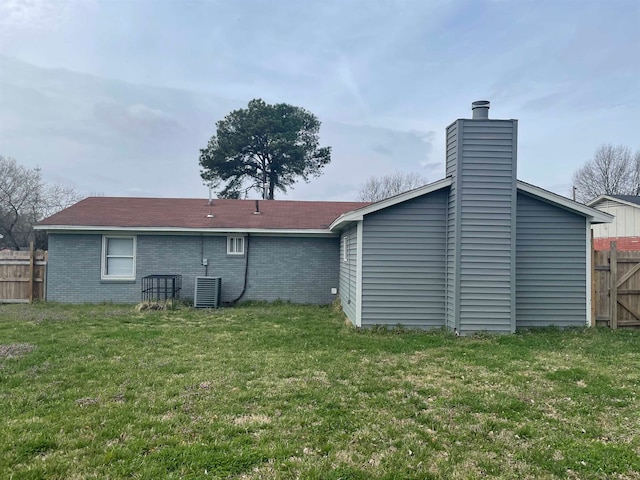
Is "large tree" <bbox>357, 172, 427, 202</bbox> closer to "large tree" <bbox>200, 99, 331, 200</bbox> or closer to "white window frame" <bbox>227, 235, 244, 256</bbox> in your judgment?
"large tree" <bbox>200, 99, 331, 200</bbox>

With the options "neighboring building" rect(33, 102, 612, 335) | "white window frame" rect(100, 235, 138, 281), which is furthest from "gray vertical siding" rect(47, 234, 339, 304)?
"neighboring building" rect(33, 102, 612, 335)

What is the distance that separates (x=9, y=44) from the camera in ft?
35.5

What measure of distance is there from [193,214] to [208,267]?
2.24m

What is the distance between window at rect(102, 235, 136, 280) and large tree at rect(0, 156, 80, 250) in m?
15.7

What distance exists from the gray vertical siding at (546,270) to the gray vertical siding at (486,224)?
782mm

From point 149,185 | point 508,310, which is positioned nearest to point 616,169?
point 508,310

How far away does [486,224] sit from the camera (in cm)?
823

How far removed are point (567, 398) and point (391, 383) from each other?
198 cm

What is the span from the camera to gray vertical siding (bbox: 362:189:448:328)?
8.73m

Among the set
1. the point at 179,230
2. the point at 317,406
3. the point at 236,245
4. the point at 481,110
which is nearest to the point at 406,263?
the point at 481,110

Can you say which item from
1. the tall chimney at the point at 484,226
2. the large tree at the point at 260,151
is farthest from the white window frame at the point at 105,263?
the large tree at the point at 260,151

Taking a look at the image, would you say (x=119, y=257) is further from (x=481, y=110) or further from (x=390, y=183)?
(x=390, y=183)

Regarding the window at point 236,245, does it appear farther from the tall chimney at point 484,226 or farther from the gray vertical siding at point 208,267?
the tall chimney at point 484,226

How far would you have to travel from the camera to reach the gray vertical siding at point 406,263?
Answer: 8.73 metres
